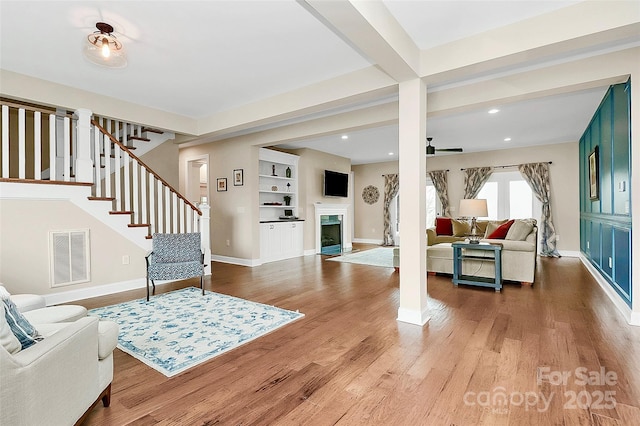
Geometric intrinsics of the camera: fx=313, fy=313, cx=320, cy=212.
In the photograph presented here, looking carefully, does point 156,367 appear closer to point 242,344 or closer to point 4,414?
point 242,344

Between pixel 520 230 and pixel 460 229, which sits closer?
pixel 520 230

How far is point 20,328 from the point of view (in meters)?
Result: 1.41

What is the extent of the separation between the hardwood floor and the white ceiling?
2694 mm

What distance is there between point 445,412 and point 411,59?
2788mm

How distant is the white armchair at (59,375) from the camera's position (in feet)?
3.80

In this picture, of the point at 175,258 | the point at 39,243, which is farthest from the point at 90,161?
the point at 175,258

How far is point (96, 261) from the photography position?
13.9 feet

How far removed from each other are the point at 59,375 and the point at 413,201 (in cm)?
287

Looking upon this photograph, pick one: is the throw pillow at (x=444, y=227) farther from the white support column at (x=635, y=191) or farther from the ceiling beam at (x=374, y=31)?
the ceiling beam at (x=374, y=31)

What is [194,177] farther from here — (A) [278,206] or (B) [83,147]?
(B) [83,147]

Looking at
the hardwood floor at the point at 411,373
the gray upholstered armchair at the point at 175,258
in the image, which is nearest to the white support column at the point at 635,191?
the hardwood floor at the point at 411,373

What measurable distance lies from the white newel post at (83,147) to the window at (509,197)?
8.40 m

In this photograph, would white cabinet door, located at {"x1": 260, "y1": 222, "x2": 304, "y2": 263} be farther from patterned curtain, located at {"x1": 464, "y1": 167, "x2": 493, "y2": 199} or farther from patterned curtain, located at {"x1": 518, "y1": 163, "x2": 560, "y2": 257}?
patterned curtain, located at {"x1": 518, "y1": 163, "x2": 560, "y2": 257}

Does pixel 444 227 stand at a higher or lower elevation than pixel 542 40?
lower
